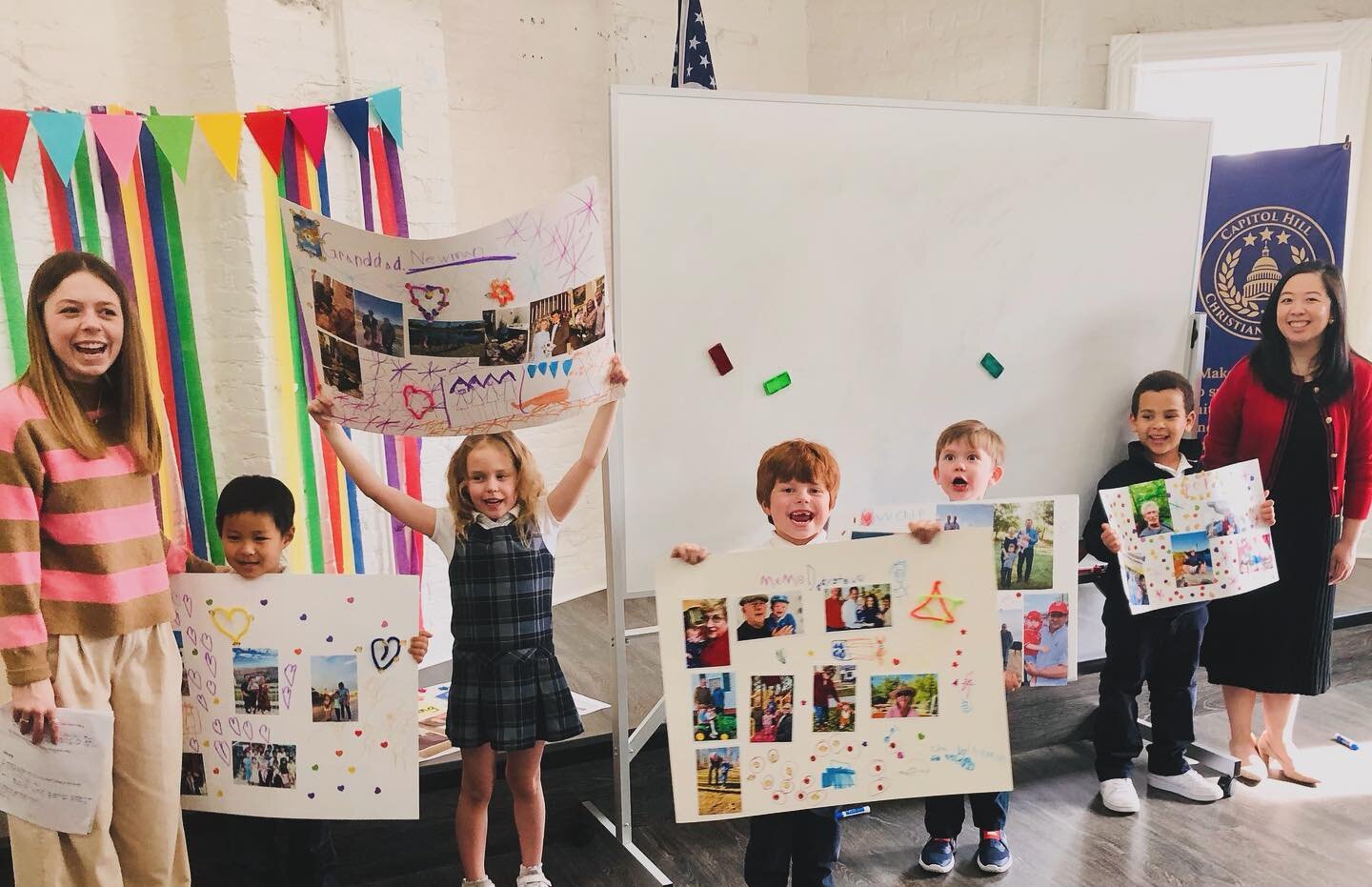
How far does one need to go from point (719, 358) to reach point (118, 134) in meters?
1.63

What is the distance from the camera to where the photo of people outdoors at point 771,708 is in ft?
5.64

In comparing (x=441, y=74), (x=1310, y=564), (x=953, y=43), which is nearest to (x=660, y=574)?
(x=1310, y=564)

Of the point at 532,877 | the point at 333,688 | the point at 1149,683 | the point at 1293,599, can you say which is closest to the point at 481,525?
the point at 333,688

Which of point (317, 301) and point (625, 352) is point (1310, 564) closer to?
point (625, 352)

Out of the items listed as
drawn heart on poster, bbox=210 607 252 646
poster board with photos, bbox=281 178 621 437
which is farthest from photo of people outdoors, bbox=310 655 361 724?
poster board with photos, bbox=281 178 621 437

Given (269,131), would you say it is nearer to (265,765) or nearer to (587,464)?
(587,464)

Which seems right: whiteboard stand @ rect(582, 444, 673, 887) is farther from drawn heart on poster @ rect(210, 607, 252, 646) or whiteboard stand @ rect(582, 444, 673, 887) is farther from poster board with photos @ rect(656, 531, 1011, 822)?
drawn heart on poster @ rect(210, 607, 252, 646)

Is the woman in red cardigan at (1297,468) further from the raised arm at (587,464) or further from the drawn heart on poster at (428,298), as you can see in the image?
the drawn heart on poster at (428,298)

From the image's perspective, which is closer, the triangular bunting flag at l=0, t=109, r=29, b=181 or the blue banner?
the triangular bunting flag at l=0, t=109, r=29, b=181

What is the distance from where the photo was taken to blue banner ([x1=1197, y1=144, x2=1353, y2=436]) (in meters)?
3.70

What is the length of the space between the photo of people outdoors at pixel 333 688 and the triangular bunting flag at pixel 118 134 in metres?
1.51

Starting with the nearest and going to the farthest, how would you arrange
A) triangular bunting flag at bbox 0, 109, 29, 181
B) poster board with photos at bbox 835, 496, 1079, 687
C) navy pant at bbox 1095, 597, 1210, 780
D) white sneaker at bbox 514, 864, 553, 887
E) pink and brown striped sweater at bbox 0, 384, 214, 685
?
1. pink and brown striped sweater at bbox 0, 384, 214, 685
2. white sneaker at bbox 514, 864, 553, 887
3. poster board with photos at bbox 835, 496, 1079, 687
4. triangular bunting flag at bbox 0, 109, 29, 181
5. navy pant at bbox 1095, 597, 1210, 780

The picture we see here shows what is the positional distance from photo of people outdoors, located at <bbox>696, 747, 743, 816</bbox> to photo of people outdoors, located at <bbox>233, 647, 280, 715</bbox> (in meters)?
0.78

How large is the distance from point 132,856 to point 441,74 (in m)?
2.41
